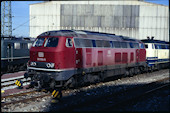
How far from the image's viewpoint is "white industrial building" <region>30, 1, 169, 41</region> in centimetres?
3716

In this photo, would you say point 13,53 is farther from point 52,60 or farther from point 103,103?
point 103,103

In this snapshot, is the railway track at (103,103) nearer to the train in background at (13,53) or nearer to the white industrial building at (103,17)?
the train in background at (13,53)

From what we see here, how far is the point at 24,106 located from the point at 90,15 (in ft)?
99.2

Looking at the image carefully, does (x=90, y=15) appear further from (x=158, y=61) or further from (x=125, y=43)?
(x=125, y=43)

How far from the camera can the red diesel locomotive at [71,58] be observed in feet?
36.7

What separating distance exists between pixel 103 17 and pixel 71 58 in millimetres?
26766

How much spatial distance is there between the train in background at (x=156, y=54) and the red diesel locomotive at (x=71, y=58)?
8339mm

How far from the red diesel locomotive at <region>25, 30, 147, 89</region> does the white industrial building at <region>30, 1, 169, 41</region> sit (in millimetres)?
21453

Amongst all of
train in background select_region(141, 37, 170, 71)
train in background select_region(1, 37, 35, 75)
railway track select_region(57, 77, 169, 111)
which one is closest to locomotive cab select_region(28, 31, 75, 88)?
railway track select_region(57, 77, 169, 111)

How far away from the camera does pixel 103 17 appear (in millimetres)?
37094

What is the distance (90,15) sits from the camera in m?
37.2

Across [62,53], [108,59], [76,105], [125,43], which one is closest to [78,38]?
[62,53]

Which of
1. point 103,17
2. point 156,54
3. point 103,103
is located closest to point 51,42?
point 103,103

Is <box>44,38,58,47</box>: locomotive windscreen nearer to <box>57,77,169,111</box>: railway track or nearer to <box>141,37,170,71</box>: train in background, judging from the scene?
<box>57,77,169,111</box>: railway track
